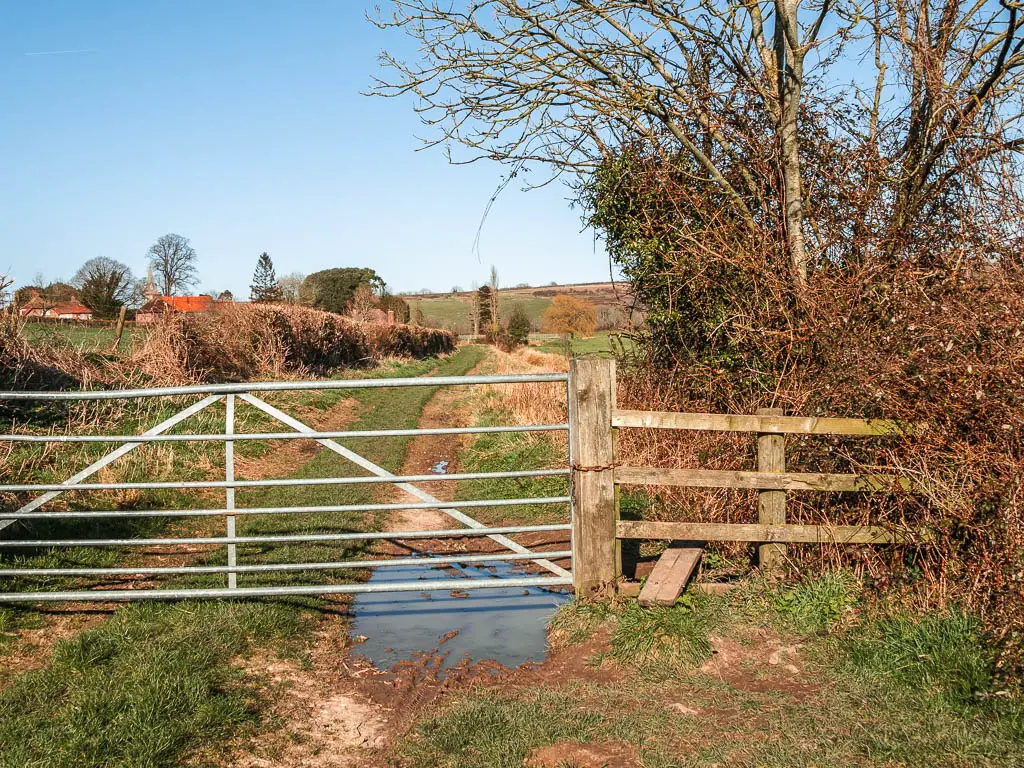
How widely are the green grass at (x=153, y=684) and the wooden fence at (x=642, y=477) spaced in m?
2.23

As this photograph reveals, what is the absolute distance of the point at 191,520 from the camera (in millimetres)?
8742

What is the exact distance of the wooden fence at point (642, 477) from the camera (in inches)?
219

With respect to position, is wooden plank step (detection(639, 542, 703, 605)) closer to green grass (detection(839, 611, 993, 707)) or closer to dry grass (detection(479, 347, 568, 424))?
green grass (detection(839, 611, 993, 707))

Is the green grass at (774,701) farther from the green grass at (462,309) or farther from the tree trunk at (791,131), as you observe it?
the green grass at (462,309)

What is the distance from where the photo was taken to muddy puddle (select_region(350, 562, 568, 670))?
216 inches

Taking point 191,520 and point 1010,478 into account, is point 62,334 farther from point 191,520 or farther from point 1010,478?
point 1010,478

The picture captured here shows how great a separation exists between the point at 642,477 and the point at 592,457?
0.39 m

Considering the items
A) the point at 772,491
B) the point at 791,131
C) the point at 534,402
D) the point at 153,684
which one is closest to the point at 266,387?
the point at 153,684

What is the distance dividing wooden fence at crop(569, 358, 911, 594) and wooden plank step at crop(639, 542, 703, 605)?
26 cm

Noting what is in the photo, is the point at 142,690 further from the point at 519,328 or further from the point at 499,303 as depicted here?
the point at 499,303

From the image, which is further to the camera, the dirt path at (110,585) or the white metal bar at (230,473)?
the white metal bar at (230,473)

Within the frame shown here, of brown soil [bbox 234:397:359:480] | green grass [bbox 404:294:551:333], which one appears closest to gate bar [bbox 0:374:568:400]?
brown soil [bbox 234:397:359:480]

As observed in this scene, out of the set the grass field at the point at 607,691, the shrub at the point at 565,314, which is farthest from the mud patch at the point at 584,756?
the shrub at the point at 565,314

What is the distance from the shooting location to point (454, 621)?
6.20m
